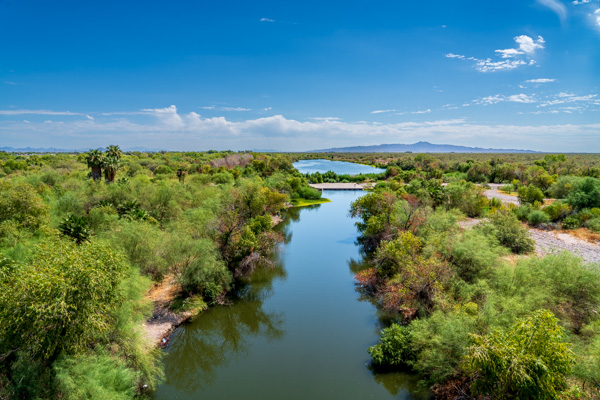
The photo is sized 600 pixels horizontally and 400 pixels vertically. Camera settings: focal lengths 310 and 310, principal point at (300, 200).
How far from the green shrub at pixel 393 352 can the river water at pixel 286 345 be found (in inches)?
24.7

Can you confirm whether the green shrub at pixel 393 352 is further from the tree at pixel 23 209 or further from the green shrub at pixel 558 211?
the green shrub at pixel 558 211

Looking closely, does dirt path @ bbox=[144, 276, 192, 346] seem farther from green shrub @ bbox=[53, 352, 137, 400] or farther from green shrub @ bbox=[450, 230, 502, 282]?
green shrub @ bbox=[450, 230, 502, 282]

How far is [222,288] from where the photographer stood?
77.2ft

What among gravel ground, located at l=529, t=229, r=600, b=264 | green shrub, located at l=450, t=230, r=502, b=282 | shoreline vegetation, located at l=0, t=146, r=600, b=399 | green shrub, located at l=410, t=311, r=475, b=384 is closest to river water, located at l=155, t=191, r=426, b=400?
shoreline vegetation, located at l=0, t=146, r=600, b=399

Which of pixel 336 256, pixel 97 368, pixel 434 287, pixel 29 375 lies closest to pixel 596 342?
pixel 434 287

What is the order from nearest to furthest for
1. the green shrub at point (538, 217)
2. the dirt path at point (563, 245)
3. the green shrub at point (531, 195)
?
1. the dirt path at point (563, 245)
2. the green shrub at point (538, 217)
3. the green shrub at point (531, 195)

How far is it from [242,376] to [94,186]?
30369 millimetres

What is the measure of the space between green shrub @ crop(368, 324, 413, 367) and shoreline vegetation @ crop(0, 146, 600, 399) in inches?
2.9

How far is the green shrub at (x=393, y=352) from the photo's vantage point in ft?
52.9

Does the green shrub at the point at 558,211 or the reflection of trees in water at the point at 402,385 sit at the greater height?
the green shrub at the point at 558,211

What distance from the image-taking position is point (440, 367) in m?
13.5

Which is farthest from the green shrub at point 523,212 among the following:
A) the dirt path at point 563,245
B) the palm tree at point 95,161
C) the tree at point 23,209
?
the palm tree at point 95,161

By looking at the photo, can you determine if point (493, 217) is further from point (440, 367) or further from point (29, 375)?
point (29, 375)

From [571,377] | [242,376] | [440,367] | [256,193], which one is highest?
[256,193]
